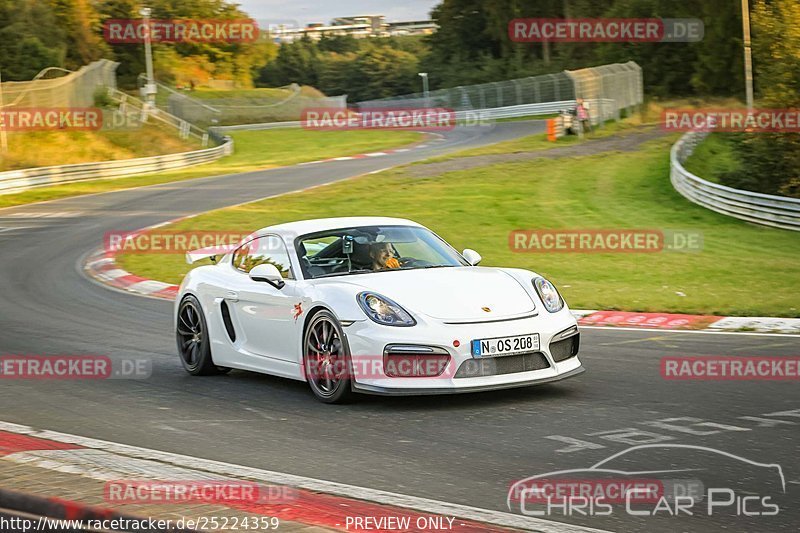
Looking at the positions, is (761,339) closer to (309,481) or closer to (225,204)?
(309,481)

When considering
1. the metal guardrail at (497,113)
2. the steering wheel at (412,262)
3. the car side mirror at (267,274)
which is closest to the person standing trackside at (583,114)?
the metal guardrail at (497,113)

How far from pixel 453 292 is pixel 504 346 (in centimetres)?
59

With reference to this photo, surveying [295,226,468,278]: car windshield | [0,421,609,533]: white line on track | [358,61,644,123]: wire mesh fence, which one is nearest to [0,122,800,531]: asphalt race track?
[0,421,609,533]: white line on track

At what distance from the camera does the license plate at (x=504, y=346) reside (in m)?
7.43

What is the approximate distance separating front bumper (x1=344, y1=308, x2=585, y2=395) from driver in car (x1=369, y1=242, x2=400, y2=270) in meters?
1.05

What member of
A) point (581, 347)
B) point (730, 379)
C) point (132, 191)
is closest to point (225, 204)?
point (132, 191)

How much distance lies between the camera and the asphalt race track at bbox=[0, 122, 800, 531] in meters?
5.65

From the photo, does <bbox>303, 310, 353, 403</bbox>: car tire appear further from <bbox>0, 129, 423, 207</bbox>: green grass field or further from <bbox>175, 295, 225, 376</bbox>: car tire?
<bbox>0, 129, 423, 207</bbox>: green grass field

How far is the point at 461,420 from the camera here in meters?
7.10

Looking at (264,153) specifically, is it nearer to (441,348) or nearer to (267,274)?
(267,274)

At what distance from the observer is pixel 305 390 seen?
8.46 m

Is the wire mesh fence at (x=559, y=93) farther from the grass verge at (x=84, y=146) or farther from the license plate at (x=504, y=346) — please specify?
the license plate at (x=504, y=346)

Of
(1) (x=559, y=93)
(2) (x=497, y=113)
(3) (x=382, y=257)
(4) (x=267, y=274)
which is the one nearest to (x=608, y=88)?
(1) (x=559, y=93)

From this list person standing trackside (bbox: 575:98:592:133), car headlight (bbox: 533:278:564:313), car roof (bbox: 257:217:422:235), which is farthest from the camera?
person standing trackside (bbox: 575:98:592:133)
